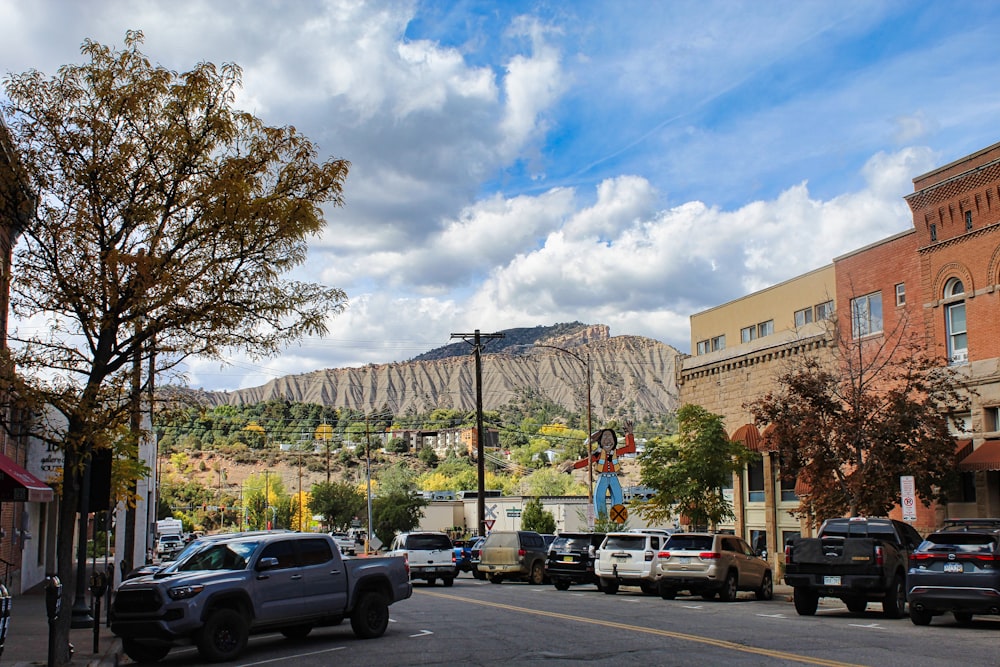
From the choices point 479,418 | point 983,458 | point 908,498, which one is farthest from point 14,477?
point 479,418

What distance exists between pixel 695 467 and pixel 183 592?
902 inches

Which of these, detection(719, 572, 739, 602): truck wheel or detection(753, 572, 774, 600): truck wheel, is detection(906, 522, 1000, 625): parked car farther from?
detection(753, 572, 774, 600): truck wheel

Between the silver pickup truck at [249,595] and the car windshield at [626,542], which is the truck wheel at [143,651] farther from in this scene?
the car windshield at [626,542]

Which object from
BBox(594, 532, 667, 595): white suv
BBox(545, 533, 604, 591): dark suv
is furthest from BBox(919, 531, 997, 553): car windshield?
BBox(545, 533, 604, 591): dark suv

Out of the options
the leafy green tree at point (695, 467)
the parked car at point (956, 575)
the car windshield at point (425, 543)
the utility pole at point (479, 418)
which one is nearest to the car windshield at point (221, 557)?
the parked car at point (956, 575)

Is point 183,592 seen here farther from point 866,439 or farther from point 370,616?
point 866,439

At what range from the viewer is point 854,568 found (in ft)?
65.9

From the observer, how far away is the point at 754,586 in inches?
1035

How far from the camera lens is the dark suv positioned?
30.6 m

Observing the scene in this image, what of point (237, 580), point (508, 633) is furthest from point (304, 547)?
point (508, 633)

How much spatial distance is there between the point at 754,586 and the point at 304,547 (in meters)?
14.1

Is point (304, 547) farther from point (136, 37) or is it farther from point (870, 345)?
point (870, 345)

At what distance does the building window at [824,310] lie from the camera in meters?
37.6

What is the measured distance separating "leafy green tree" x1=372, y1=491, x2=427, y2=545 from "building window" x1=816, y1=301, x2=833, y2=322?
42.2 metres
